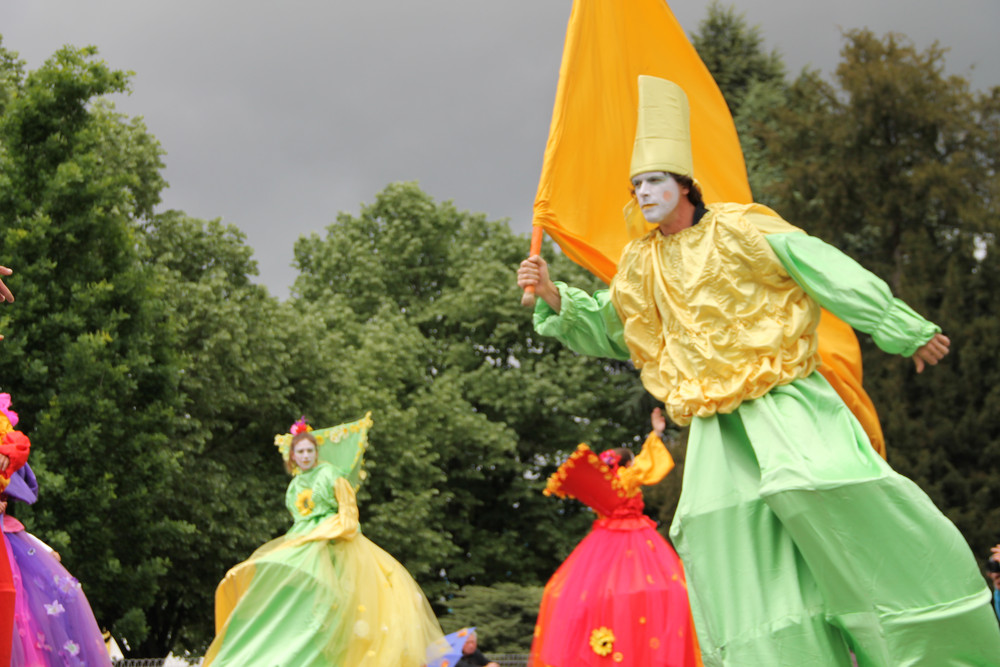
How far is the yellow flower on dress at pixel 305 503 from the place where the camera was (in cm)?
1045

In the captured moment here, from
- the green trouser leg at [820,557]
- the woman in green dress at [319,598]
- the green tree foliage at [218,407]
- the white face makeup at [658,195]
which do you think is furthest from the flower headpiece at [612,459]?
the green tree foliage at [218,407]

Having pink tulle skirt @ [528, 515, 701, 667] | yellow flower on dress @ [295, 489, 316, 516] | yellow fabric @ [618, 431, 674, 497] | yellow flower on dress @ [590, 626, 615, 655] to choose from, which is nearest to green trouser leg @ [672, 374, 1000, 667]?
pink tulle skirt @ [528, 515, 701, 667]

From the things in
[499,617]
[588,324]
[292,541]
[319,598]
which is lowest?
[499,617]

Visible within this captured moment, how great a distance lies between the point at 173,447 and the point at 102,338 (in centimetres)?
407

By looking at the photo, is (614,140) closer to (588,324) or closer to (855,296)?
(588,324)

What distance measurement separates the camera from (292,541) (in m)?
10.1

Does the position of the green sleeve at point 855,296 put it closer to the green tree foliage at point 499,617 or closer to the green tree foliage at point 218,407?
the green tree foliage at point 499,617

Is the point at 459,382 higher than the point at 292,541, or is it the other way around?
the point at 459,382

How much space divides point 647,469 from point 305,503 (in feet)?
10.1

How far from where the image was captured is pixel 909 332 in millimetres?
3953

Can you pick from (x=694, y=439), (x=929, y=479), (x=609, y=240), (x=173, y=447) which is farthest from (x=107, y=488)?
(x=929, y=479)

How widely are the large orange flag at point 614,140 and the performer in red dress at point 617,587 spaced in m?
4.14

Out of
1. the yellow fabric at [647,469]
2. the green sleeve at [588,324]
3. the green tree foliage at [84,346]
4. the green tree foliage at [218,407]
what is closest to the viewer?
the green sleeve at [588,324]

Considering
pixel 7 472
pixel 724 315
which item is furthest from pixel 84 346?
pixel 724 315
